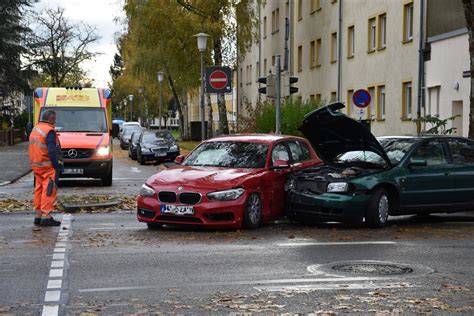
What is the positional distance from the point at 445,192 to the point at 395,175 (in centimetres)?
122

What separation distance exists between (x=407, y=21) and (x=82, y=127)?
53.2 ft

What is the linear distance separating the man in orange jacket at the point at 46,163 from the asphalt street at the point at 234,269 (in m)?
0.38

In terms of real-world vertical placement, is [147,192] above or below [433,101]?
below

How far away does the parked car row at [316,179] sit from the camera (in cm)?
1298

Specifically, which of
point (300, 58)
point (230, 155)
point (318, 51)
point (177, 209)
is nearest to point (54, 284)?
point (177, 209)

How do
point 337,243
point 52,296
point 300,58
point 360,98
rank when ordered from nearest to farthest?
1. point 52,296
2. point 337,243
3. point 360,98
4. point 300,58

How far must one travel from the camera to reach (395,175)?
13.9m

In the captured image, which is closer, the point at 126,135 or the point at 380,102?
the point at 380,102

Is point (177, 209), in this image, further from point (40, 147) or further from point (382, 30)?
point (382, 30)

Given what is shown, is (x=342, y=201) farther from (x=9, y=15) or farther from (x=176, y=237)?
(x=9, y=15)

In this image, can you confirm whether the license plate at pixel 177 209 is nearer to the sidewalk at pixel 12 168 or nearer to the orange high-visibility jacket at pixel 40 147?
the orange high-visibility jacket at pixel 40 147

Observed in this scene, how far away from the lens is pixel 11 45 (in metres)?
59.0

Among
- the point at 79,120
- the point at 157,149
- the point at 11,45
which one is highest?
the point at 11,45

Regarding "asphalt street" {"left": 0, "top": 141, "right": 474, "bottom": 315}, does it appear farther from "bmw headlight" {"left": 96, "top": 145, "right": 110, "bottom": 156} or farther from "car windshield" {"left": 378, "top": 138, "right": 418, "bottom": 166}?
"bmw headlight" {"left": 96, "top": 145, "right": 110, "bottom": 156}
